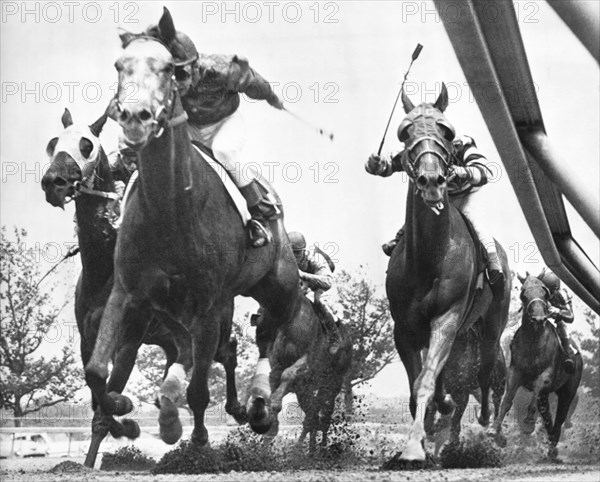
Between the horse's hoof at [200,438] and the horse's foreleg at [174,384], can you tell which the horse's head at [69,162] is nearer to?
the horse's foreleg at [174,384]

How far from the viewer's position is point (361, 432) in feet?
31.2

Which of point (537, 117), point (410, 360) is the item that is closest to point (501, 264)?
point (410, 360)

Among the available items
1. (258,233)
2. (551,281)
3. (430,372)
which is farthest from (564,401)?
(258,233)

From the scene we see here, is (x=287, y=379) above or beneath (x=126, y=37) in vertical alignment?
beneath

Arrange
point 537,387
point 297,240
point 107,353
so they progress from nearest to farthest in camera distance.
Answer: point 107,353, point 297,240, point 537,387

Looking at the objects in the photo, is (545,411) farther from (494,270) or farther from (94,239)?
(94,239)

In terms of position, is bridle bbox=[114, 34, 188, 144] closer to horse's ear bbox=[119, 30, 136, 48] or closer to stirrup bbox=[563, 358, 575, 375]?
horse's ear bbox=[119, 30, 136, 48]

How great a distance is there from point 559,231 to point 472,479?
399cm

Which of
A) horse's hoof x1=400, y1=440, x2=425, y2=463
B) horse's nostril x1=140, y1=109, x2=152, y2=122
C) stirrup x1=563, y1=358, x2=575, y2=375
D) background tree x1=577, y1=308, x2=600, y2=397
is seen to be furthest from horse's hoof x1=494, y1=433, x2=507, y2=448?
horse's nostril x1=140, y1=109, x2=152, y2=122

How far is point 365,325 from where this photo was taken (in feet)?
34.6

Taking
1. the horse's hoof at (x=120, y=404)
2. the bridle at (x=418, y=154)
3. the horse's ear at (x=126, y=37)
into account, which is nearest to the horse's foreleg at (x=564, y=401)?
the bridle at (x=418, y=154)

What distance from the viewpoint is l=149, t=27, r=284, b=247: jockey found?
313 inches

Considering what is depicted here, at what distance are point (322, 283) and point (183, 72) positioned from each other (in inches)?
127

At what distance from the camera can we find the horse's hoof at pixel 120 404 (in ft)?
24.7
